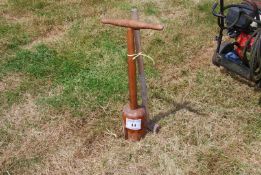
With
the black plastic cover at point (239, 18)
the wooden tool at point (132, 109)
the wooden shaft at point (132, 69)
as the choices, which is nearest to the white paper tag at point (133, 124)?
the wooden tool at point (132, 109)

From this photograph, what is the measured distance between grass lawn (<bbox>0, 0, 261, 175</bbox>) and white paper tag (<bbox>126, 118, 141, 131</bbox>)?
0.25 meters

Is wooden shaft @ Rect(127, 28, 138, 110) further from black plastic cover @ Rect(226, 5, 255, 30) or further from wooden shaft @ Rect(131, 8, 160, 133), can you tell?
black plastic cover @ Rect(226, 5, 255, 30)

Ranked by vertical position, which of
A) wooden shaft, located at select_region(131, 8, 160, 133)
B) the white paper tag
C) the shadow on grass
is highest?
wooden shaft, located at select_region(131, 8, 160, 133)

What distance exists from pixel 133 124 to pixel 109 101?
0.85 metres

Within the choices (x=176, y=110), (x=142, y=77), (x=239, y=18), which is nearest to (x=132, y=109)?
(x=142, y=77)

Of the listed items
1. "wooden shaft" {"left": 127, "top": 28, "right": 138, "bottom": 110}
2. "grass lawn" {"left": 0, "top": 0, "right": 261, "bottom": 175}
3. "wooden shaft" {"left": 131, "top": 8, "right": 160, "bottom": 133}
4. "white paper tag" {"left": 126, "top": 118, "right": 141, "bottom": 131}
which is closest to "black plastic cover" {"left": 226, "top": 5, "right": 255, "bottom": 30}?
"grass lawn" {"left": 0, "top": 0, "right": 261, "bottom": 175}

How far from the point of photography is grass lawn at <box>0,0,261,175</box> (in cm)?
382

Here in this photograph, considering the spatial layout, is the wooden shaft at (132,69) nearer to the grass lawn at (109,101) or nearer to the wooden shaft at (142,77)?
the wooden shaft at (142,77)

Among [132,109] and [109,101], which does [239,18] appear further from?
[109,101]

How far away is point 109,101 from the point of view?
4523 mm

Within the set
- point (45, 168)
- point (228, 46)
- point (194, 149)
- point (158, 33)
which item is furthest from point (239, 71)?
point (45, 168)

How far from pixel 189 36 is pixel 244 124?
2.02 meters

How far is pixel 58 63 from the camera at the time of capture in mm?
5223

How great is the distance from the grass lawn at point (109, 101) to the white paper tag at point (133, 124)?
0.25m
